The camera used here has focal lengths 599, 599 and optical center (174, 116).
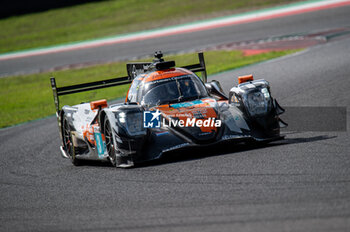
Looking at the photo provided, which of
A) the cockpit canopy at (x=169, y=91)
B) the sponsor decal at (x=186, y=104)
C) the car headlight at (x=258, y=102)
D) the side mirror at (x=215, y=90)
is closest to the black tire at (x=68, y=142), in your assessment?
the cockpit canopy at (x=169, y=91)

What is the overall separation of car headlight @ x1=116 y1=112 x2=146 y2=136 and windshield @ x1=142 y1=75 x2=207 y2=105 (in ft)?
3.59

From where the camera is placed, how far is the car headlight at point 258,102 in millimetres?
8133

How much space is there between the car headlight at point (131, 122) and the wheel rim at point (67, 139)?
2.13 m

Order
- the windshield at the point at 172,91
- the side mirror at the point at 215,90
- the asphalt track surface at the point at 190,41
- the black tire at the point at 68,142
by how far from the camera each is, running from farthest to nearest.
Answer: the asphalt track surface at the point at 190,41 < the side mirror at the point at 215,90 < the black tire at the point at 68,142 < the windshield at the point at 172,91

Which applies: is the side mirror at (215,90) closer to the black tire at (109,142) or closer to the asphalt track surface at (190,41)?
the black tire at (109,142)

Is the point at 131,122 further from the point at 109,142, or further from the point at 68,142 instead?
the point at 68,142

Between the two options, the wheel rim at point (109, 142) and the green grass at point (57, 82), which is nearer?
the wheel rim at point (109, 142)

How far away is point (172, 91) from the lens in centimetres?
892

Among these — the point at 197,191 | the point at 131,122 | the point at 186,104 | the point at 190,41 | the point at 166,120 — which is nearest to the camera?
the point at 197,191

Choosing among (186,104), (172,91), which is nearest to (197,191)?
(186,104)

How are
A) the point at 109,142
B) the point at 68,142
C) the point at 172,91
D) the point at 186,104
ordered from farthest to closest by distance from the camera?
the point at 68,142 < the point at 172,91 < the point at 186,104 < the point at 109,142

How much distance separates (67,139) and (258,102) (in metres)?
3.49

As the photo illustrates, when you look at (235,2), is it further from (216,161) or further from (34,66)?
(216,161)

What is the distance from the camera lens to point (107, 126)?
26.8 ft
